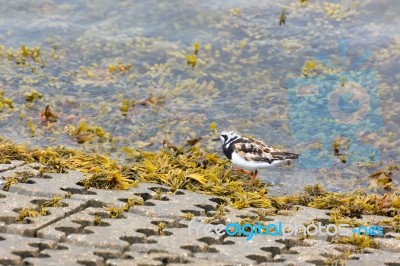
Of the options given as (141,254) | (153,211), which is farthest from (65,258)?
(153,211)

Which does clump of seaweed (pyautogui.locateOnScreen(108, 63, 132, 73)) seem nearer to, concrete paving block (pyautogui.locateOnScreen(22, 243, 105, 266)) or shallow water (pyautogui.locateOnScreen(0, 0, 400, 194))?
shallow water (pyautogui.locateOnScreen(0, 0, 400, 194))

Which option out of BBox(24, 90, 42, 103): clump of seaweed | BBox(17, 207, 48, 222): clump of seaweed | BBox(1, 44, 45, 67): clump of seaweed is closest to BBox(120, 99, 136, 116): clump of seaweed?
BBox(24, 90, 42, 103): clump of seaweed

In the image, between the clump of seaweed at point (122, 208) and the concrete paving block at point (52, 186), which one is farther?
the concrete paving block at point (52, 186)

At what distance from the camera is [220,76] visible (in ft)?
57.3

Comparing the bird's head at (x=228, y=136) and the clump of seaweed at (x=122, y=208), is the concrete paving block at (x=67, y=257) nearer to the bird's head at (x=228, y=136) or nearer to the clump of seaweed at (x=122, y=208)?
the clump of seaweed at (x=122, y=208)

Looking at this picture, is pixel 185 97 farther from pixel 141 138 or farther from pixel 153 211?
pixel 153 211

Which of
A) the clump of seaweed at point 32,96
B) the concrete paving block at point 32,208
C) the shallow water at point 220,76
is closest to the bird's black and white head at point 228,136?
the shallow water at point 220,76

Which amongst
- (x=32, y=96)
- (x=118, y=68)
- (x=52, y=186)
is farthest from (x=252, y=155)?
(x=118, y=68)

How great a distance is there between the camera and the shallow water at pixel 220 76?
1436 cm

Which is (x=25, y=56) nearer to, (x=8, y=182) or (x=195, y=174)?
(x=195, y=174)

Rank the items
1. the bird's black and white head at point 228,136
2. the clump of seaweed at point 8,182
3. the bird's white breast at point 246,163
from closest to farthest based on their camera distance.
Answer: the clump of seaweed at point 8,182, the bird's white breast at point 246,163, the bird's black and white head at point 228,136

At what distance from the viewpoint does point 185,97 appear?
16.5 m

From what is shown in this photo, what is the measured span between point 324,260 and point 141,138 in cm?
691

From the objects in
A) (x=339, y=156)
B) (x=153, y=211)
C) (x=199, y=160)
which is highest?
(x=339, y=156)
